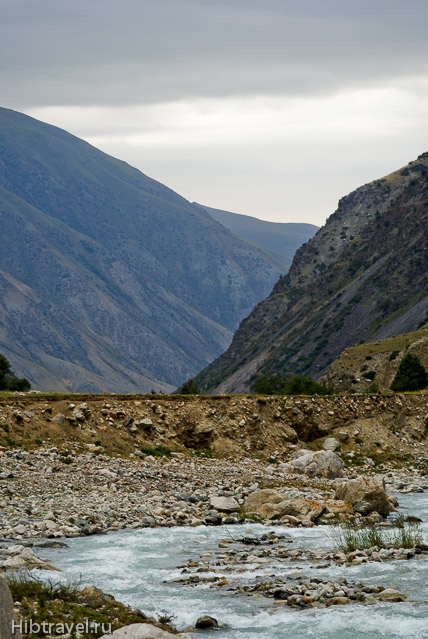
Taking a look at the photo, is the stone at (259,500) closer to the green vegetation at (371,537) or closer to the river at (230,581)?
the river at (230,581)

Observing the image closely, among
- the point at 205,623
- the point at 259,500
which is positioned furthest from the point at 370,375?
the point at 205,623

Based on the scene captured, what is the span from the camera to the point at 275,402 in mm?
51406

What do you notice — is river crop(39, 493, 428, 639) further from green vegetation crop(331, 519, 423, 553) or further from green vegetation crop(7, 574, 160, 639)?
green vegetation crop(7, 574, 160, 639)

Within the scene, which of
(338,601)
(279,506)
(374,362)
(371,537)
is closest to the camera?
(338,601)

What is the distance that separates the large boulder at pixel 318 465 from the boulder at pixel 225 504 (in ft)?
33.6

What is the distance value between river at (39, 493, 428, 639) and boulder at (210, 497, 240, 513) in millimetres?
2294

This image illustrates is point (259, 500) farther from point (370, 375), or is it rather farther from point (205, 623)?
point (370, 375)

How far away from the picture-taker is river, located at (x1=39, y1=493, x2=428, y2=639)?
717 inches

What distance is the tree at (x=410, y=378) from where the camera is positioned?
238 ft

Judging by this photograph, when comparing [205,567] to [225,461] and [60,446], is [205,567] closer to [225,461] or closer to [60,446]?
[60,446]

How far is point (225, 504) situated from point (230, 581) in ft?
36.6

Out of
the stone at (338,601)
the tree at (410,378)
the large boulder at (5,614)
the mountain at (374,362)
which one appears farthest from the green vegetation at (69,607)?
the mountain at (374,362)

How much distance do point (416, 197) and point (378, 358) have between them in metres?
100

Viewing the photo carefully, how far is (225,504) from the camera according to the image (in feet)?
109
